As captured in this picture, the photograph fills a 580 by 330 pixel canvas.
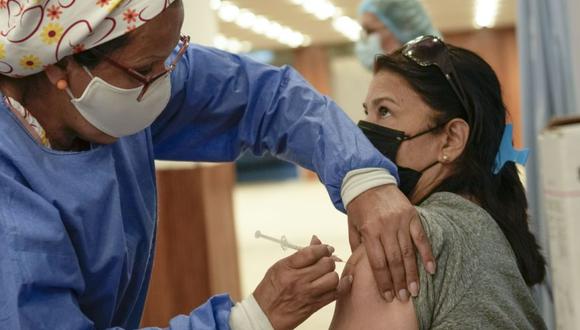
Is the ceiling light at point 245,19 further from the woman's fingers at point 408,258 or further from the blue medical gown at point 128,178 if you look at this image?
the woman's fingers at point 408,258

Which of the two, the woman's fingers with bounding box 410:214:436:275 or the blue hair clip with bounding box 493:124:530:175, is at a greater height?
the blue hair clip with bounding box 493:124:530:175

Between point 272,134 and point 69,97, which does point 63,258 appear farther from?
point 272,134

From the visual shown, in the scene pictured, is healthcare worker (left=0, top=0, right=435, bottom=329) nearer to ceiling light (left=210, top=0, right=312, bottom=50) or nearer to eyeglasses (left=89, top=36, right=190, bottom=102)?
eyeglasses (left=89, top=36, right=190, bottom=102)

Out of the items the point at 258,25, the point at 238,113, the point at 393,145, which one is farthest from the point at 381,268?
the point at 258,25

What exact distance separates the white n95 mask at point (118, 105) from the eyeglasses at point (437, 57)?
521mm

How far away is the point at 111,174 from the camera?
5.08ft

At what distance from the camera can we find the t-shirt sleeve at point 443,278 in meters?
1.46

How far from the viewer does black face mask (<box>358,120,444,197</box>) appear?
1.73 m

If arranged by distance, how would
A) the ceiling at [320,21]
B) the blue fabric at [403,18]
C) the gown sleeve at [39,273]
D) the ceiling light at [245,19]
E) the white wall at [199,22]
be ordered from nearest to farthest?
1. the gown sleeve at [39,273]
2. the blue fabric at [403,18]
3. the white wall at [199,22]
4. the ceiling at [320,21]
5. the ceiling light at [245,19]

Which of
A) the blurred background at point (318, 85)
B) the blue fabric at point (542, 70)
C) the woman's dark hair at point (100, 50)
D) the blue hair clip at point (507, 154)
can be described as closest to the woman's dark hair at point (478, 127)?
the blue hair clip at point (507, 154)

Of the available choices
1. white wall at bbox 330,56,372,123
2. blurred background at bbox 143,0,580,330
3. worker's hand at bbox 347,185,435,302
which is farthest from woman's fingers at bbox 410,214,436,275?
white wall at bbox 330,56,372,123

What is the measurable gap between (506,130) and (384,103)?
26 cm

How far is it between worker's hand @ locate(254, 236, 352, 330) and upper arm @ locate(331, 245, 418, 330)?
14 cm

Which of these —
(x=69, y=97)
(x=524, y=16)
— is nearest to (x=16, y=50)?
(x=69, y=97)
